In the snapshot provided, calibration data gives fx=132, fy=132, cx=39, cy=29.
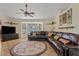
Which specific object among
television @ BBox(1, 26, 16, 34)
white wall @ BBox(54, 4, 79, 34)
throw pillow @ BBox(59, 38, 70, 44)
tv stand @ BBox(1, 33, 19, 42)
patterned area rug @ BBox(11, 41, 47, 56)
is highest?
white wall @ BBox(54, 4, 79, 34)

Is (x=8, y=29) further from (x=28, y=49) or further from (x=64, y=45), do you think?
(x=64, y=45)

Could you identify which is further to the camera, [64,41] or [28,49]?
[64,41]

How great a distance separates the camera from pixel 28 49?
3.02 meters

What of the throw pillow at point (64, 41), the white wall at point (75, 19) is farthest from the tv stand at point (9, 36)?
the throw pillow at point (64, 41)

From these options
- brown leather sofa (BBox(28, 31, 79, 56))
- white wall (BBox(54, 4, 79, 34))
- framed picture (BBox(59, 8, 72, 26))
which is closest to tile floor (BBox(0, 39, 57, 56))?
brown leather sofa (BBox(28, 31, 79, 56))

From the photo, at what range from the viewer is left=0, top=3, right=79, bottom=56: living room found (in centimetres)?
301

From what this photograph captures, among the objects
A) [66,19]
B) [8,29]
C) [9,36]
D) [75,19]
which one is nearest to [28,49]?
[9,36]

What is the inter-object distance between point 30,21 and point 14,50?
A: 766 millimetres

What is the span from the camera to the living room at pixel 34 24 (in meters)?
3.01

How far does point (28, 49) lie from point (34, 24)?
2.02ft

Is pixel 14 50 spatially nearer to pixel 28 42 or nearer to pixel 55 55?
pixel 28 42

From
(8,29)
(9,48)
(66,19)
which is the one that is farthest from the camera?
(66,19)

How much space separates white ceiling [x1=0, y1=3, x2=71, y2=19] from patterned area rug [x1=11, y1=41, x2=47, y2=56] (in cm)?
63

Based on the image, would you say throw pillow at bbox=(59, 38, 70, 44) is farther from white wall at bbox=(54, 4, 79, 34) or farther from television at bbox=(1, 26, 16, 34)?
television at bbox=(1, 26, 16, 34)
